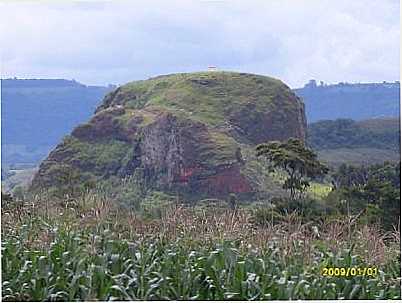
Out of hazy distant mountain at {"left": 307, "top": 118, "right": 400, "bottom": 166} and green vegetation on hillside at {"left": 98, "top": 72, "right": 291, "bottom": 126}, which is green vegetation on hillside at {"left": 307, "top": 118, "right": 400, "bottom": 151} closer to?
hazy distant mountain at {"left": 307, "top": 118, "right": 400, "bottom": 166}

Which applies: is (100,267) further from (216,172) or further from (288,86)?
(288,86)

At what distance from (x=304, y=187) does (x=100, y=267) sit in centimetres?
112

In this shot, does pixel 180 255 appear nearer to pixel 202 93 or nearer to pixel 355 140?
pixel 202 93

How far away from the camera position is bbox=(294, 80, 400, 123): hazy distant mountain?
5797 millimetres

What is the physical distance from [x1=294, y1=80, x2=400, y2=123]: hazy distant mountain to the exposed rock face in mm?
77

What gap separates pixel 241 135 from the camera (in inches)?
→ 233

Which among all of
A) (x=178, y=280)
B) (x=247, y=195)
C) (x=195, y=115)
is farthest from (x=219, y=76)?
(x=178, y=280)
